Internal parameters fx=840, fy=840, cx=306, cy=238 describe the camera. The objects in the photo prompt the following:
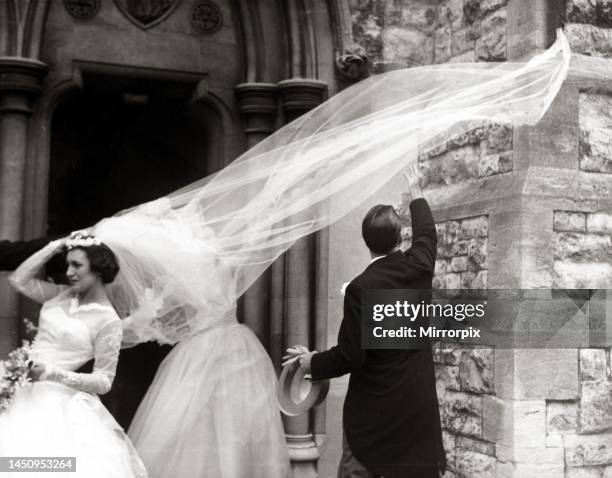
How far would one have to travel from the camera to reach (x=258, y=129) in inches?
215

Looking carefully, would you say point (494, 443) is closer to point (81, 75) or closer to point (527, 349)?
point (527, 349)

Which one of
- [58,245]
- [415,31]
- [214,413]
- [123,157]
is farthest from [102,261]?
[415,31]

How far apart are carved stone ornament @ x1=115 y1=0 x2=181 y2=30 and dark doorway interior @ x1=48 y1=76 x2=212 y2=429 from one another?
0.38 m

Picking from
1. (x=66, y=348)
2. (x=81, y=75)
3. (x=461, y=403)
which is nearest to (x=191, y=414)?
(x=66, y=348)

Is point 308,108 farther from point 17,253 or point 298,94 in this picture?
point 17,253

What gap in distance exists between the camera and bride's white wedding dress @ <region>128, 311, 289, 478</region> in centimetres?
434

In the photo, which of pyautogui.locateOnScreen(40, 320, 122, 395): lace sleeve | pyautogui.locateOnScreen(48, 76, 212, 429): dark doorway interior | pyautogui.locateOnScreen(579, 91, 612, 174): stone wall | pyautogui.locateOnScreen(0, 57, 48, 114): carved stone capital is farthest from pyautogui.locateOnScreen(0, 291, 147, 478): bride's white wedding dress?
pyautogui.locateOnScreen(579, 91, 612, 174): stone wall

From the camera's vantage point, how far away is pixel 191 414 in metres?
4.43

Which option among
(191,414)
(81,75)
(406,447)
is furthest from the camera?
(81,75)

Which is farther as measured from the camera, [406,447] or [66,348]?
[66,348]

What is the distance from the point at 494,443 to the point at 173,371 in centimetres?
178

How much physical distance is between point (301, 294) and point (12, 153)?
6.42ft

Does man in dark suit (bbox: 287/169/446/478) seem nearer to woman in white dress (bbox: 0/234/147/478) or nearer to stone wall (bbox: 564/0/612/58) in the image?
woman in white dress (bbox: 0/234/147/478)

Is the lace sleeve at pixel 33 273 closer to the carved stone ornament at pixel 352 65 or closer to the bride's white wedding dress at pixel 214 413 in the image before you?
the bride's white wedding dress at pixel 214 413
